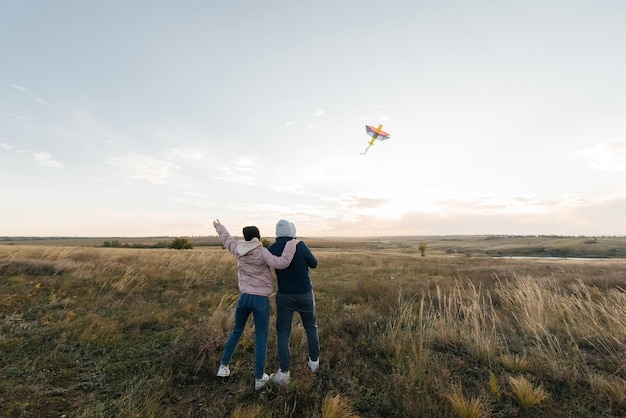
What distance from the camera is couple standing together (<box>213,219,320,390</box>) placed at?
4.46 m

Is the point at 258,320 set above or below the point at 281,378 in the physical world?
above

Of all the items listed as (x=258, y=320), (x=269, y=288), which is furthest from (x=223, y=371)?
(x=269, y=288)

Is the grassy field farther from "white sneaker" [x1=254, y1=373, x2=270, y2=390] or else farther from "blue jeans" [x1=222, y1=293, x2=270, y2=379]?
"blue jeans" [x1=222, y1=293, x2=270, y2=379]

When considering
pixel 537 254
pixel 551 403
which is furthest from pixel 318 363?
pixel 537 254

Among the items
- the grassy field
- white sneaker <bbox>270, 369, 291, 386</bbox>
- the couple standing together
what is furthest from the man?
the grassy field

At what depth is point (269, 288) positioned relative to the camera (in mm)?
4652

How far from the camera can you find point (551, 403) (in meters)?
3.94

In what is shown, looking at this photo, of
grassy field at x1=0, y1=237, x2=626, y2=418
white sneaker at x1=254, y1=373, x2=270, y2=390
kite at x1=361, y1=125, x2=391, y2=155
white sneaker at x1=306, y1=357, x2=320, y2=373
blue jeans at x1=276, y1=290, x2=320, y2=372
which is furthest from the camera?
kite at x1=361, y1=125, x2=391, y2=155

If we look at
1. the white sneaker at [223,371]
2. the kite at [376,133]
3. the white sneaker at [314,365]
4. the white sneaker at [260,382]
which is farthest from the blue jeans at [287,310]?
the kite at [376,133]

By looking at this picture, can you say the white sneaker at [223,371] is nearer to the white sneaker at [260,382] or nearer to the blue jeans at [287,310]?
the white sneaker at [260,382]

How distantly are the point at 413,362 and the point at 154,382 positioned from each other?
4150mm

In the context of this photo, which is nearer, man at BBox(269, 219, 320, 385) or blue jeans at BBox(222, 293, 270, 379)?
blue jeans at BBox(222, 293, 270, 379)

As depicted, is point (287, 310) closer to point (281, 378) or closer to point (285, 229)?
point (281, 378)

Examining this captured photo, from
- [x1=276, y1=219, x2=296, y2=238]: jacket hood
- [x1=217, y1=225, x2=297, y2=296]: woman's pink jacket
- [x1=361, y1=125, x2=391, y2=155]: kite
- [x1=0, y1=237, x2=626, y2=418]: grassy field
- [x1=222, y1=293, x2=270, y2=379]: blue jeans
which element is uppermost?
[x1=361, y1=125, x2=391, y2=155]: kite
